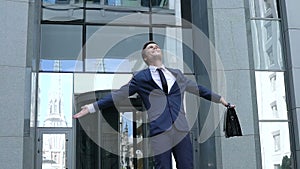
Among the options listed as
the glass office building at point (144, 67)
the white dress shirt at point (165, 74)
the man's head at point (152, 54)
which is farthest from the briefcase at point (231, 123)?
the glass office building at point (144, 67)

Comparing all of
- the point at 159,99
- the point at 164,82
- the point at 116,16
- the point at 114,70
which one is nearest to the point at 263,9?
the point at 116,16

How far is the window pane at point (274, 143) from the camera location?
29.3 feet

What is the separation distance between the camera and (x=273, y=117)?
30.1ft

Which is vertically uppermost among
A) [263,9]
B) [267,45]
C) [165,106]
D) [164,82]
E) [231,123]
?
[263,9]

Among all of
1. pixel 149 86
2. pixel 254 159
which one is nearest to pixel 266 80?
pixel 254 159

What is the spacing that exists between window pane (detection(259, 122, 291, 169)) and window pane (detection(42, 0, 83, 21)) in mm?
4919

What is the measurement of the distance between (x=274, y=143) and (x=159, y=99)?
5854 mm

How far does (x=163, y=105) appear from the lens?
3.86m

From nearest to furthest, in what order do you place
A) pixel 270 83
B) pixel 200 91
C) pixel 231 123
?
pixel 200 91
pixel 231 123
pixel 270 83

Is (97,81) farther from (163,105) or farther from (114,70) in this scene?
(163,105)

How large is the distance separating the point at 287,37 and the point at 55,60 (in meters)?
5.19

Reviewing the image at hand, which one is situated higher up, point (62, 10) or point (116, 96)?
point (62, 10)

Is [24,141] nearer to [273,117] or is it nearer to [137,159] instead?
[137,159]

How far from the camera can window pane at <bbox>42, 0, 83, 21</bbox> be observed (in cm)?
985
